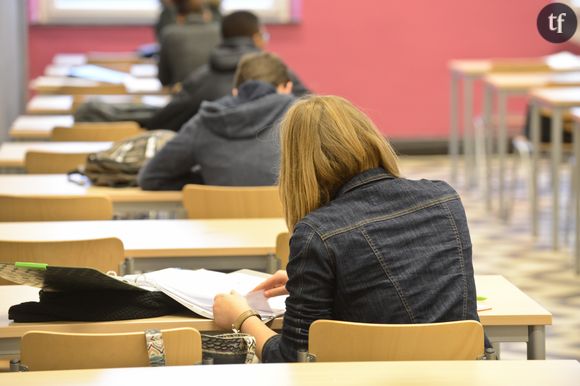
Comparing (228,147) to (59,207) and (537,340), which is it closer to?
(59,207)

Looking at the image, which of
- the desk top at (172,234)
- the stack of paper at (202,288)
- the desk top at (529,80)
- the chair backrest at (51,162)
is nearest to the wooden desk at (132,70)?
the desk top at (529,80)

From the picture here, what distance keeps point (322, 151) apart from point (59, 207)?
1845mm

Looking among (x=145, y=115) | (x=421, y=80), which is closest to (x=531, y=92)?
(x=145, y=115)

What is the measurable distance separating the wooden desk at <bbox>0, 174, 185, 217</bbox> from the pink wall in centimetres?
622

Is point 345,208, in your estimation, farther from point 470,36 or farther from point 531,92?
point 470,36

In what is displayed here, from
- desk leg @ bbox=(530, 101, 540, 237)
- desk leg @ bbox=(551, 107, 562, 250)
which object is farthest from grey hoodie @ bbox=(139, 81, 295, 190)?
desk leg @ bbox=(530, 101, 540, 237)

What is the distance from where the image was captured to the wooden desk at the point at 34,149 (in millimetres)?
5504

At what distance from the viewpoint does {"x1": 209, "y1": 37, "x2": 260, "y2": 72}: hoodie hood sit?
6305 millimetres

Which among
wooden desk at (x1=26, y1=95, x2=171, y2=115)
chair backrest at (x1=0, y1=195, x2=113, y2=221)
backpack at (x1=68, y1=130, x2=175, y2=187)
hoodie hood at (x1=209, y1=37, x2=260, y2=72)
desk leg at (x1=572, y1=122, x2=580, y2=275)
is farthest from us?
wooden desk at (x1=26, y1=95, x2=171, y2=115)

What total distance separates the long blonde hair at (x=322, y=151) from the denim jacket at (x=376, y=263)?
0.03 m

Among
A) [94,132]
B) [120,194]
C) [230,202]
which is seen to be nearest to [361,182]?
[230,202]

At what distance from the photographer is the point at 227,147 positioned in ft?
15.1

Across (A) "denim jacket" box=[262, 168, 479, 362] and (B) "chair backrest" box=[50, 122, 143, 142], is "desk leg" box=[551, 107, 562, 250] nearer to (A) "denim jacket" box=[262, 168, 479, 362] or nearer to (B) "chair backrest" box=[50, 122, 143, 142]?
(B) "chair backrest" box=[50, 122, 143, 142]

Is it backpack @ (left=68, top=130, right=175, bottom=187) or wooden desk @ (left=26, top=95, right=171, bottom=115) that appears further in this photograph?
wooden desk @ (left=26, top=95, right=171, bottom=115)
